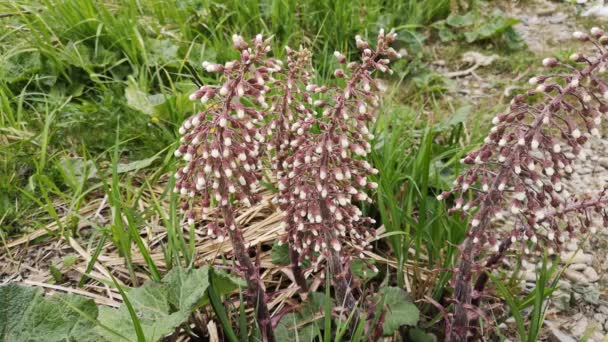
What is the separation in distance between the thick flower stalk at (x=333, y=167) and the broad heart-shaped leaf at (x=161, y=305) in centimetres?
50

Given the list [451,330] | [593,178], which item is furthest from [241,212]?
[593,178]

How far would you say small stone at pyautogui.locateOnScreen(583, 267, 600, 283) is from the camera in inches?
133

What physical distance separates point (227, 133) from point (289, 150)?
19.7 inches

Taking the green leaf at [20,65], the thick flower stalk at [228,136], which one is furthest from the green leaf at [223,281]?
the green leaf at [20,65]

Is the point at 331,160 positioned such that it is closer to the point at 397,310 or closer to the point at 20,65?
the point at 397,310

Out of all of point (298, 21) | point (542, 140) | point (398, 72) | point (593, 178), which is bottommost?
point (593, 178)

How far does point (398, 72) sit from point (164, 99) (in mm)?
2172

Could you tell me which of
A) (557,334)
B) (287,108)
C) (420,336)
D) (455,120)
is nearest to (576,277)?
(557,334)

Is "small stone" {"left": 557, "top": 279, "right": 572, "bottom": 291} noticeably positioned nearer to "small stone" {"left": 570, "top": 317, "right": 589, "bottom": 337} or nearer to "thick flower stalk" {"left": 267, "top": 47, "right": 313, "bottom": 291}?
"small stone" {"left": 570, "top": 317, "right": 589, "bottom": 337}

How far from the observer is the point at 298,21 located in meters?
5.34

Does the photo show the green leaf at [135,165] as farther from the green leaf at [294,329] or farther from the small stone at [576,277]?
the small stone at [576,277]

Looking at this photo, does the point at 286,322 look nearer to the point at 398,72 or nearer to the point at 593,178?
the point at 593,178

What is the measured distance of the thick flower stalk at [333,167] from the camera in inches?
84.8

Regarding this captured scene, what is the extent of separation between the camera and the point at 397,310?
271 cm
